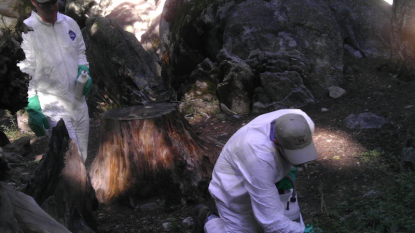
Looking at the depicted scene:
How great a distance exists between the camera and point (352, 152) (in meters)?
4.59

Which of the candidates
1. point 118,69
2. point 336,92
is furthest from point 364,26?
point 118,69

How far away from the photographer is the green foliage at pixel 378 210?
9.23ft

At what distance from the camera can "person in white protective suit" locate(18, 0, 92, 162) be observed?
4.11m

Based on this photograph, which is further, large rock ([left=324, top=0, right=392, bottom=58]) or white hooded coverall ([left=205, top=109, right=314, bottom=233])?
large rock ([left=324, top=0, right=392, bottom=58])

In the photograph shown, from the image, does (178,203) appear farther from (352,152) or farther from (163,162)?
(352,152)

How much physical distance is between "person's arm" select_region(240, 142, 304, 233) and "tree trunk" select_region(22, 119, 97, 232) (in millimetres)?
1487

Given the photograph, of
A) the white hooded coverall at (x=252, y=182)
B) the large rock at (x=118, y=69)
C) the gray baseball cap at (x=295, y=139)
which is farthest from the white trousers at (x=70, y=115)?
the large rock at (x=118, y=69)

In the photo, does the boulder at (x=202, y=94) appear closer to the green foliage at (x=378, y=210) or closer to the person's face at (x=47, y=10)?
the person's face at (x=47, y=10)

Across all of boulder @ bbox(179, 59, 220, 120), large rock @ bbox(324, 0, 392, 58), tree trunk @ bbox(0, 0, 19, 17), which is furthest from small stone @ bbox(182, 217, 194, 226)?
large rock @ bbox(324, 0, 392, 58)

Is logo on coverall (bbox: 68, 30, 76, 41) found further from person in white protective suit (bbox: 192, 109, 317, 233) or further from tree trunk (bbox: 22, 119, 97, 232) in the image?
person in white protective suit (bbox: 192, 109, 317, 233)

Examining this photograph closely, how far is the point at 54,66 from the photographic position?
4250mm

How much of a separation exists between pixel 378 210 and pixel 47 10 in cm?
383

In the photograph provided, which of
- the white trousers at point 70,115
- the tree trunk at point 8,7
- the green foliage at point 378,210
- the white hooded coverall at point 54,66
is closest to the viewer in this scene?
the tree trunk at point 8,7

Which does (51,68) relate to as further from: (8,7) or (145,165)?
(8,7)
